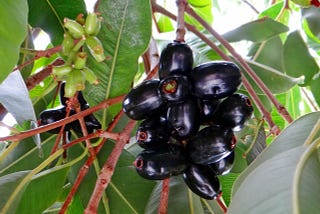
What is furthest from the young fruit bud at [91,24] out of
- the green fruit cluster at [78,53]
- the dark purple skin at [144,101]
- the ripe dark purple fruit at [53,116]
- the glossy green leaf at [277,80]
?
the glossy green leaf at [277,80]

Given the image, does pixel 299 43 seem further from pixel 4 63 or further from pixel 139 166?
pixel 4 63

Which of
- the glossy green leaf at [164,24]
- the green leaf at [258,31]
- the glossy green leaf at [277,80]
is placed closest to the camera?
the glossy green leaf at [277,80]

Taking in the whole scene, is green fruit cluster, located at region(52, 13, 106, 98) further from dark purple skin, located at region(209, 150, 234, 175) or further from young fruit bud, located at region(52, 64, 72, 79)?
dark purple skin, located at region(209, 150, 234, 175)

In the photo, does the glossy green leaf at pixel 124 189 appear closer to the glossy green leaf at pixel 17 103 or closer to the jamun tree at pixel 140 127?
the jamun tree at pixel 140 127

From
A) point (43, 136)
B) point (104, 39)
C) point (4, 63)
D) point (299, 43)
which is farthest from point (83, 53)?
point (299, 43)

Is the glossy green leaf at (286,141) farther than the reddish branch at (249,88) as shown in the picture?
No

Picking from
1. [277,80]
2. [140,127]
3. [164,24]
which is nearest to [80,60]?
[140,127]

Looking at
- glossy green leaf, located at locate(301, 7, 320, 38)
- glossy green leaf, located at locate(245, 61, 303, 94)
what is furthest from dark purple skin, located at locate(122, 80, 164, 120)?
Result: glossy green leaf, located at locate(301, 7, 320, 38)
